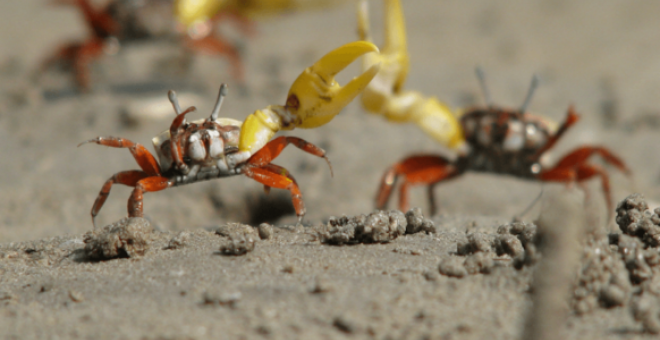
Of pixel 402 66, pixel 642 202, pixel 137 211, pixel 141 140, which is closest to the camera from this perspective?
pixel 642 202

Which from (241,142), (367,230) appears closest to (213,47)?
(241,142)

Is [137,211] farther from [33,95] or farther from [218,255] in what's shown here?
[33,95]

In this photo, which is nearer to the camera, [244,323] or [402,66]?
[244,323]

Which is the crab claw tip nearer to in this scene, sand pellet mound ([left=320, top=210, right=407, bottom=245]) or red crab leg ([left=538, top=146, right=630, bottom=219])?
sand pellet mound ([left=320, top=210, right=407, bottom=245])

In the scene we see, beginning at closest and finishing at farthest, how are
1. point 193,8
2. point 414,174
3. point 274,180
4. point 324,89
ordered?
point 324,89 < point 274,180 < point 193,8 < point 414,174

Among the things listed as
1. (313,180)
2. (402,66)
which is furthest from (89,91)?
(402,66)

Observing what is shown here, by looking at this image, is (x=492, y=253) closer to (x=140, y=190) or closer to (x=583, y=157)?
(x=140, y=190)

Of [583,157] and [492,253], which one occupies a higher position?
[583,157]
